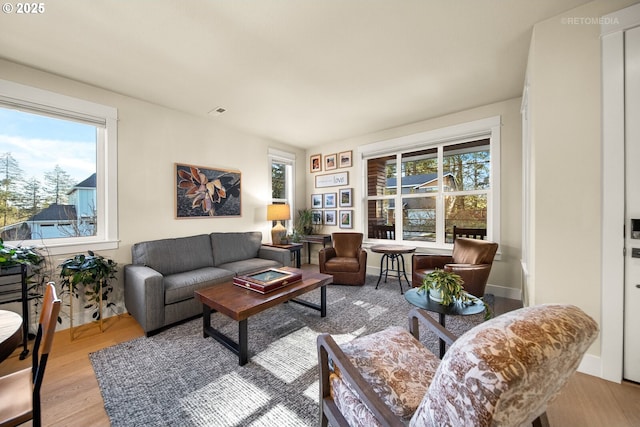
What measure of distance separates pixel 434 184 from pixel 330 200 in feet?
6.53

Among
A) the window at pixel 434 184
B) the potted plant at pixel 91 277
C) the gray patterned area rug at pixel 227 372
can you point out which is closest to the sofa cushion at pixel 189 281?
the gray patterned area rug at pixel 227 372

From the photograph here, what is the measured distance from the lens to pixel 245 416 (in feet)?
4.71

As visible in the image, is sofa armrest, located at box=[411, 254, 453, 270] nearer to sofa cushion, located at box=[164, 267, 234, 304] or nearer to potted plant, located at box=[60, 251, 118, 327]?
sofa cushion, located at box=[164, 267, 234, 304]

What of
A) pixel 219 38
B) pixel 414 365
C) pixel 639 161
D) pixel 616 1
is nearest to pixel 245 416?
pixel 414 365

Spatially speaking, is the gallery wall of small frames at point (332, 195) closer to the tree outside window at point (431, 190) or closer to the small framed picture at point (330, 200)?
the small framed picture at point (330, 200)

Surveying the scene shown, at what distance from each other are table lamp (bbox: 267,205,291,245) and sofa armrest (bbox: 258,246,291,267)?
1.63 ft

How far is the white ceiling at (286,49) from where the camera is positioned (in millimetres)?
1767

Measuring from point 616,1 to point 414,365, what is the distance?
2.71m

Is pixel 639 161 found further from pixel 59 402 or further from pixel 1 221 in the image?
pixel 1 221

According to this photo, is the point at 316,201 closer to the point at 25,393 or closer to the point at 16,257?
the point at 16,257

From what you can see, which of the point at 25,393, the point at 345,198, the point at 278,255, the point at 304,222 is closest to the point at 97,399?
the point at 25,393

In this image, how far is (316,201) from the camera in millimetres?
5309

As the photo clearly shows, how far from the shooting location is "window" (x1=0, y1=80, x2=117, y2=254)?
237 cm

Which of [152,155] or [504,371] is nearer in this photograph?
[504,371]
